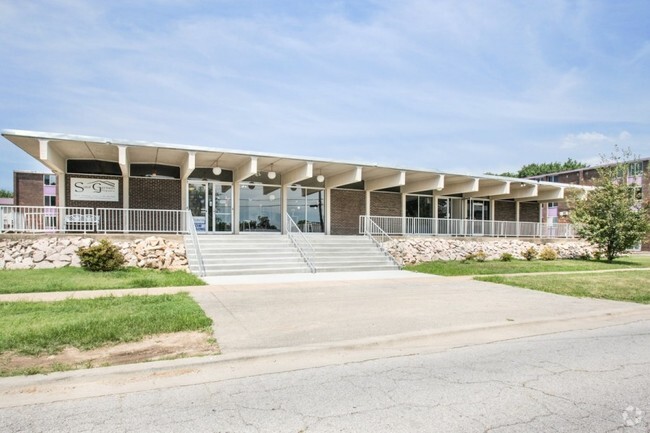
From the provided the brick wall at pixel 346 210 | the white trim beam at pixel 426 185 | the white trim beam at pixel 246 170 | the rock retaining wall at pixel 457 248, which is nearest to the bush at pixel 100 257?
the white trim beam at pixel 246 170

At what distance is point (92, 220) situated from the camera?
17.1 m

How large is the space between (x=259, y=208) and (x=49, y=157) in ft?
29.0

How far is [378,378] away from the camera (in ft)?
15.9

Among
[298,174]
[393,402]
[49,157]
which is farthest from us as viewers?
[298,174]

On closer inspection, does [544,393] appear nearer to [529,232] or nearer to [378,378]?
[378,378]

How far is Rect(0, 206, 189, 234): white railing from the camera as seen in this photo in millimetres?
14891

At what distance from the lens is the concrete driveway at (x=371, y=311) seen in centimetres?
655

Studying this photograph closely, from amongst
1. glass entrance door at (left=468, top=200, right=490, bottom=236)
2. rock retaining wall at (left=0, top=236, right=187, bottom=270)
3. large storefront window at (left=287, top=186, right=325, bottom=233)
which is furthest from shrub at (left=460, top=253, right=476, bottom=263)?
rock retaining wall at (left=0, top=236, right=187, bottom=270)

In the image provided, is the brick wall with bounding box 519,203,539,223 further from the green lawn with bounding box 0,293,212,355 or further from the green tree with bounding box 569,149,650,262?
the green lawn with bounding box 0,293,212,355

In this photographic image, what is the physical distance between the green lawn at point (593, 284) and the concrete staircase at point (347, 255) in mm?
4255

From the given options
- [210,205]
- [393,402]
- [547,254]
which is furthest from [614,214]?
[393,402]

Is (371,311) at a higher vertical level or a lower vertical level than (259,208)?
lower

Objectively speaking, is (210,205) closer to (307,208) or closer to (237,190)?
(237,190)

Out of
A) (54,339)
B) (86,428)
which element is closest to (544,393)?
(86,428)
